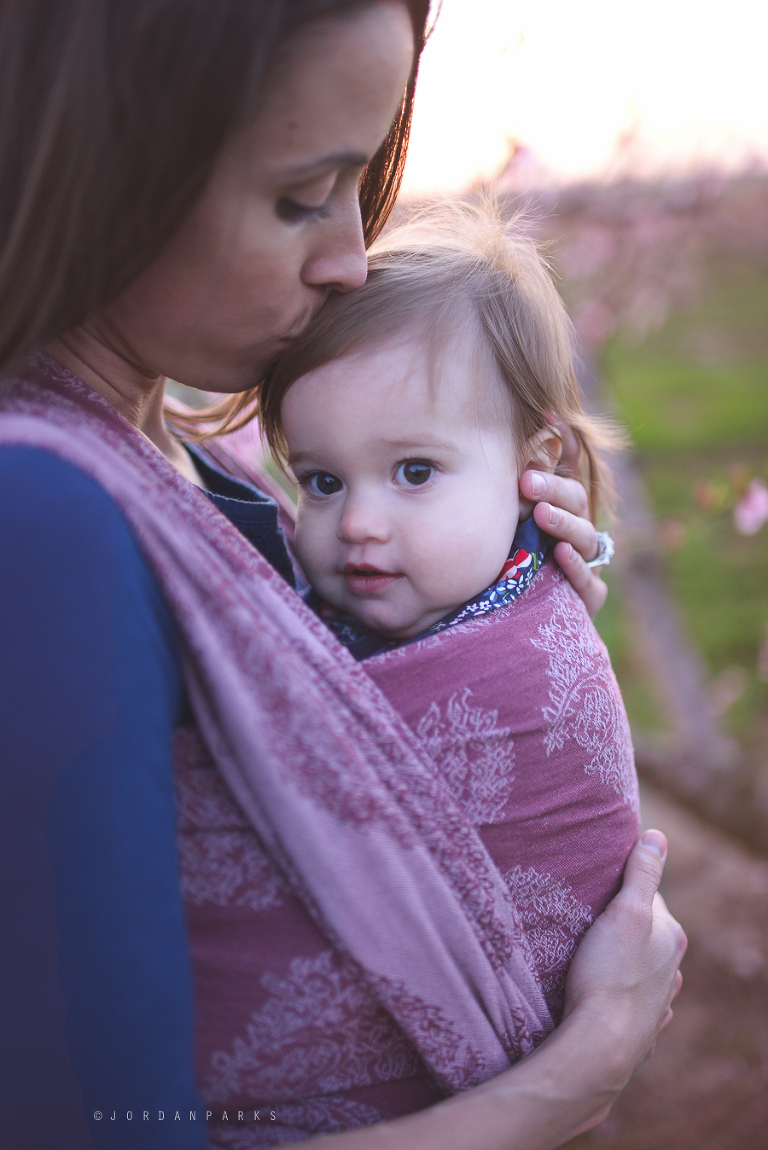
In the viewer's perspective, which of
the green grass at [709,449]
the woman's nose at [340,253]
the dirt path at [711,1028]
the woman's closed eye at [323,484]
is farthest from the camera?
the green grass at [709,449]

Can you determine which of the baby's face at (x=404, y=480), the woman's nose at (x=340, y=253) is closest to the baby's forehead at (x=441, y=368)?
the baby's face at (x=404, y=480)

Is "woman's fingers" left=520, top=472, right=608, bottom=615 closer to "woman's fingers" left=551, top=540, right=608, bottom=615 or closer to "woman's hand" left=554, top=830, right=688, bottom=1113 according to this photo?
"woman's fingers" left=551, top=540, right=608, bottom=615

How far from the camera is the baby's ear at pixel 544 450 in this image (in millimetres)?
1395

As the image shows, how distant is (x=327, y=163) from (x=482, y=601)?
1.99 feet

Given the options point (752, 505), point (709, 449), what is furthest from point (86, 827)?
point (709, 449)

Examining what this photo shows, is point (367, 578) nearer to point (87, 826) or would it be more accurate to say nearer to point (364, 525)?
point (364, 525)

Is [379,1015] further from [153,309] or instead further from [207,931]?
[153,309]

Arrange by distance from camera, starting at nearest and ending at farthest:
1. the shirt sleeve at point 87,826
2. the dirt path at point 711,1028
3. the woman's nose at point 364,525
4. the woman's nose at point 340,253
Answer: the shirt sleeve at point 87,826 < the woman's nose at point 340,253 < the woman's nose at point 364,525 < the dirt path at point 711,1028

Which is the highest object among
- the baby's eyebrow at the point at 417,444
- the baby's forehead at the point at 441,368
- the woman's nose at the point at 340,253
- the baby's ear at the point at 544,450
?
the woman's nose at the point at 340,253

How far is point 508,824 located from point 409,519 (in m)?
0.44

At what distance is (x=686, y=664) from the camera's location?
12.9 feet

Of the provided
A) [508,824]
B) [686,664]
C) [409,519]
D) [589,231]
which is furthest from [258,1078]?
[589,231]

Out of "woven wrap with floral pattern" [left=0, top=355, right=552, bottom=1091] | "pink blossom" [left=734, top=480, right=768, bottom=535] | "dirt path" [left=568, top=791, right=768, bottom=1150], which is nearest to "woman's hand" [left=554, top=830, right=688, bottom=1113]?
"woven wrap with floral pattern" [left=0, top=355, right=552, bottom=1091]

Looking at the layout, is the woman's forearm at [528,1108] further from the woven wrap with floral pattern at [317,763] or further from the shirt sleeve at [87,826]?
the shirt sleeve at [87,826]
